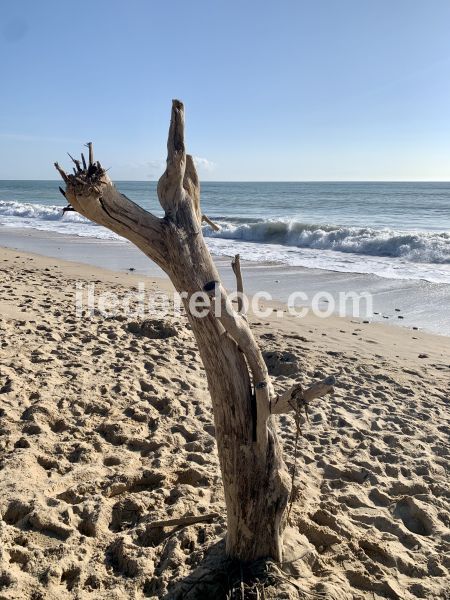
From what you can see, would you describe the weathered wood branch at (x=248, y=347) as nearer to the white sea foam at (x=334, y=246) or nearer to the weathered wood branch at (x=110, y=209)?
the weathered wood branch at (x=110, y=209)

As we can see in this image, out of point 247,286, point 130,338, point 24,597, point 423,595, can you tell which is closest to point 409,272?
point 247,286

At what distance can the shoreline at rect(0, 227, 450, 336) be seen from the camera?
29.5 feet

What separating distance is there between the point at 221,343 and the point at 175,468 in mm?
1809

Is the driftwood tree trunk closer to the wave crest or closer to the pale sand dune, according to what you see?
the pale sand dune

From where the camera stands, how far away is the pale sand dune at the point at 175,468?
2.87 m

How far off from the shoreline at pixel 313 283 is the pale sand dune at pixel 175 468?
2.05 metres

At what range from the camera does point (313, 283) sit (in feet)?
38.1

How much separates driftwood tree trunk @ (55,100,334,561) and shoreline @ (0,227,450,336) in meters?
6.31

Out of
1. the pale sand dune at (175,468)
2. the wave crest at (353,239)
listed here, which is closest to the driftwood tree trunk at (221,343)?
the pale sand dune at (175,468)

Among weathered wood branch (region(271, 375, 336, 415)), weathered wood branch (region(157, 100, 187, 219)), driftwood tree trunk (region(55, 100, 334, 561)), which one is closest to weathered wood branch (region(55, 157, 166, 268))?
driftwood tree trunk (region(55, 100, 334, 561))

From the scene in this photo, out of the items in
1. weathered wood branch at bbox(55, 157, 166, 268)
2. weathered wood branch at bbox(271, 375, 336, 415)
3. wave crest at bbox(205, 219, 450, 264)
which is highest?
weathered wood branch at bbox(55, 157, 166, 268)

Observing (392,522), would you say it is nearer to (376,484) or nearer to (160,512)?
(376,484)

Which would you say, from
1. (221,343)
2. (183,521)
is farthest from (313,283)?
(221,343)

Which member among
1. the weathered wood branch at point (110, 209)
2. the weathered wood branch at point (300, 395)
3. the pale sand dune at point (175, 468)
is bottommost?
the pale sand dune at point (175, 468)
